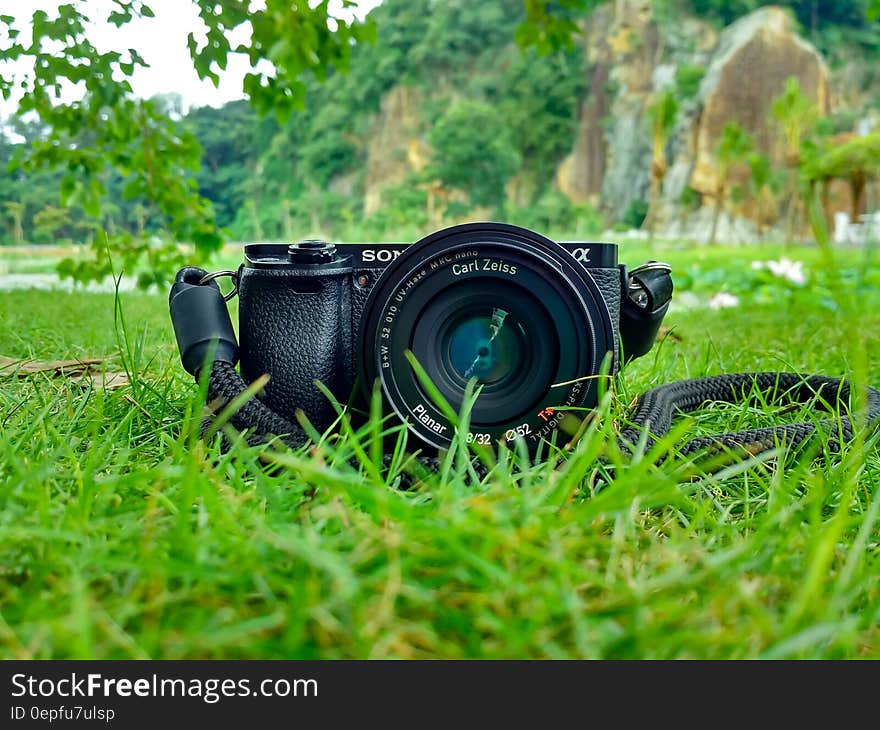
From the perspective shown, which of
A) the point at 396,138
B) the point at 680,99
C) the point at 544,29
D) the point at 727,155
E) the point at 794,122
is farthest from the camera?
the point at 396,138

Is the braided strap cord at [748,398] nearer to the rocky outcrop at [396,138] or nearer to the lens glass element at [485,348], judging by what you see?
the lens glass element at [485,348]

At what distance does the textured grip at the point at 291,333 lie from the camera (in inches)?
25.8

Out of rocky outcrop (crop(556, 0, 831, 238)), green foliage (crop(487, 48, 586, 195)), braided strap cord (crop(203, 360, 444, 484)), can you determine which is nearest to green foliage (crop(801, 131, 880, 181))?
rocky outcrop (crop(556, 0, 831, 238))

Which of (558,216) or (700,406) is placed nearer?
(700,406)

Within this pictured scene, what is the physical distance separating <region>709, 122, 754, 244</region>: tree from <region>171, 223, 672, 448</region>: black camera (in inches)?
230

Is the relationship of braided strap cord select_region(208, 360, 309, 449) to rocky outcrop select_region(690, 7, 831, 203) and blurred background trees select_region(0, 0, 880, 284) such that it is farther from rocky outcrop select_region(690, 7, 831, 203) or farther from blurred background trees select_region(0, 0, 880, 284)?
rocky outcrop select_region(690, 7, 831, 203)

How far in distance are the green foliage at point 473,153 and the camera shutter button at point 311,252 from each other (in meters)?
8.89

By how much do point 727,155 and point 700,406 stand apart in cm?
638

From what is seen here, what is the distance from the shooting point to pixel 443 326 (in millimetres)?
643

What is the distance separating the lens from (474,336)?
0.65m

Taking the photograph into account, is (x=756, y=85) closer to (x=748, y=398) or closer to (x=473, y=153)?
(x=473, y=153)

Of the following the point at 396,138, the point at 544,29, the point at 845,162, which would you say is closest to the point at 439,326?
the point at 544,29
